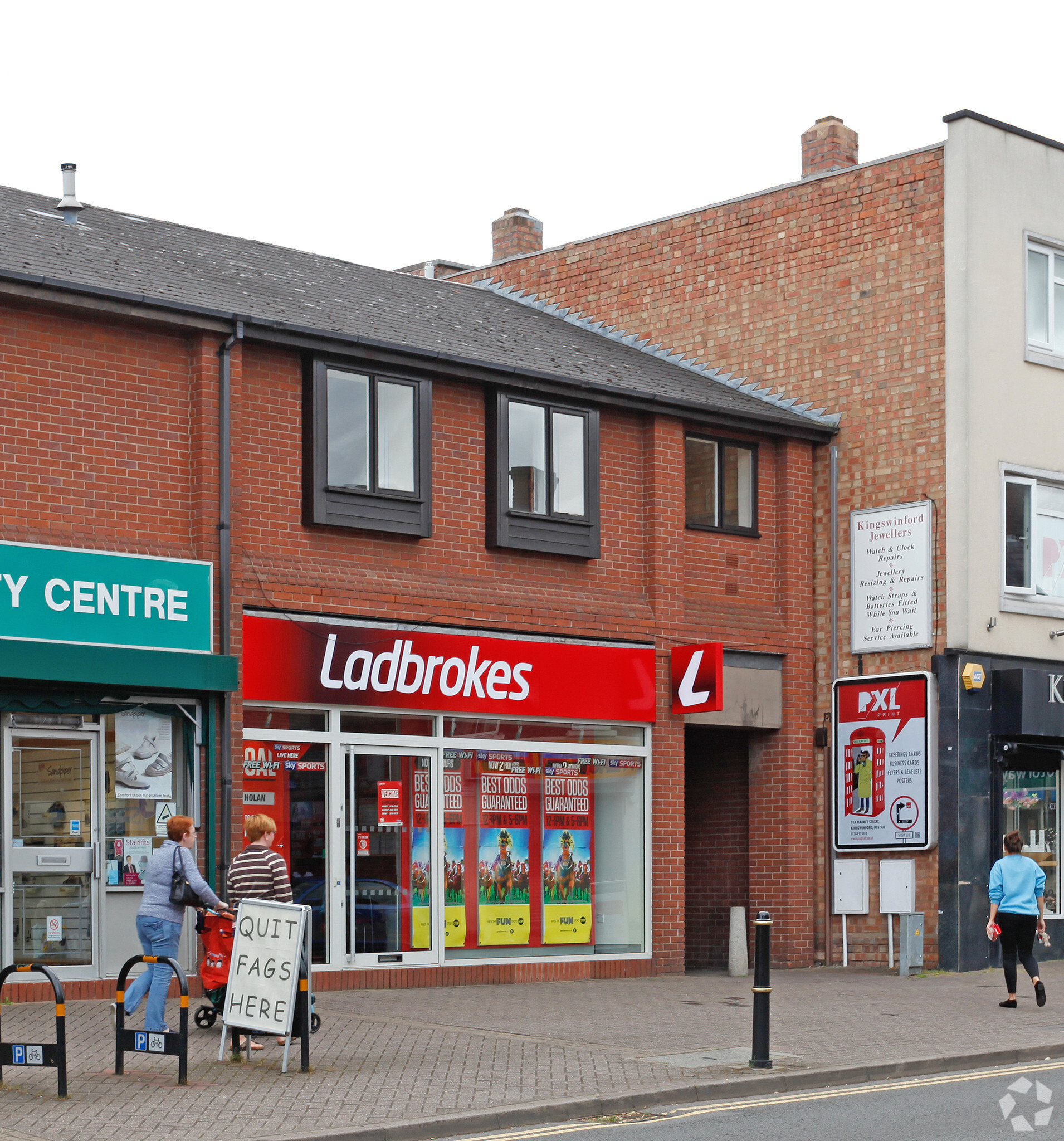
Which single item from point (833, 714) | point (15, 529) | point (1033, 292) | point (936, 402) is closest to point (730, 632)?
point (833, 714)

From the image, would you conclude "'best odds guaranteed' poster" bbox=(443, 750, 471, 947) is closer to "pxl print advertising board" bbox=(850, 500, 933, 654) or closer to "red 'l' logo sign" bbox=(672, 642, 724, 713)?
"red 'l' logo sign" bbox=(672, 642, 724, 713)

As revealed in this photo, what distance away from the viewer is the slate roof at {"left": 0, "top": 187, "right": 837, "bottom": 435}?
16781 mm

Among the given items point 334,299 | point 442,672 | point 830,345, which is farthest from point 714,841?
point 334,299

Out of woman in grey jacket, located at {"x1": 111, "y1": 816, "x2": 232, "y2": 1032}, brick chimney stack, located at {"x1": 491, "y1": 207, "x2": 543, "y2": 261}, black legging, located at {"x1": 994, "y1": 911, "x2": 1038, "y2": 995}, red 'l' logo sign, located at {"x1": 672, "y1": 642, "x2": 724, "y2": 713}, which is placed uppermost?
brick chimney stack, located at {"x1": 491, "y1": 207, "x2": 543, "y2": 261}

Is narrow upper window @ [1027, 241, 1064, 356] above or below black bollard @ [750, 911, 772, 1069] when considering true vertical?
above

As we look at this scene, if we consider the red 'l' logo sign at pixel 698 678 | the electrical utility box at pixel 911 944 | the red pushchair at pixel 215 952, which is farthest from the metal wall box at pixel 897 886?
the red pushchair at pixel 215 952

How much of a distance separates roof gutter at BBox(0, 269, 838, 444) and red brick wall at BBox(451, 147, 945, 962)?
87 cm

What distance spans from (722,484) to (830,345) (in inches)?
96.8

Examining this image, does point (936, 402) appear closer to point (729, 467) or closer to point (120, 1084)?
point (729, 467)

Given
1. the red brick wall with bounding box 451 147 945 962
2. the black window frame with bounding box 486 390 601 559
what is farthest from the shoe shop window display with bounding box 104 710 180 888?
the red brick wall with bounding box 451 147 945 962

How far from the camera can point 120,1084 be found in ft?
35.8

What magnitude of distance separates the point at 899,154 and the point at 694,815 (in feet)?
28.9

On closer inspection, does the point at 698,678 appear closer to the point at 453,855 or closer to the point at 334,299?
the point at 453,855

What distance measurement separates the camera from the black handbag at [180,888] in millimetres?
12055
